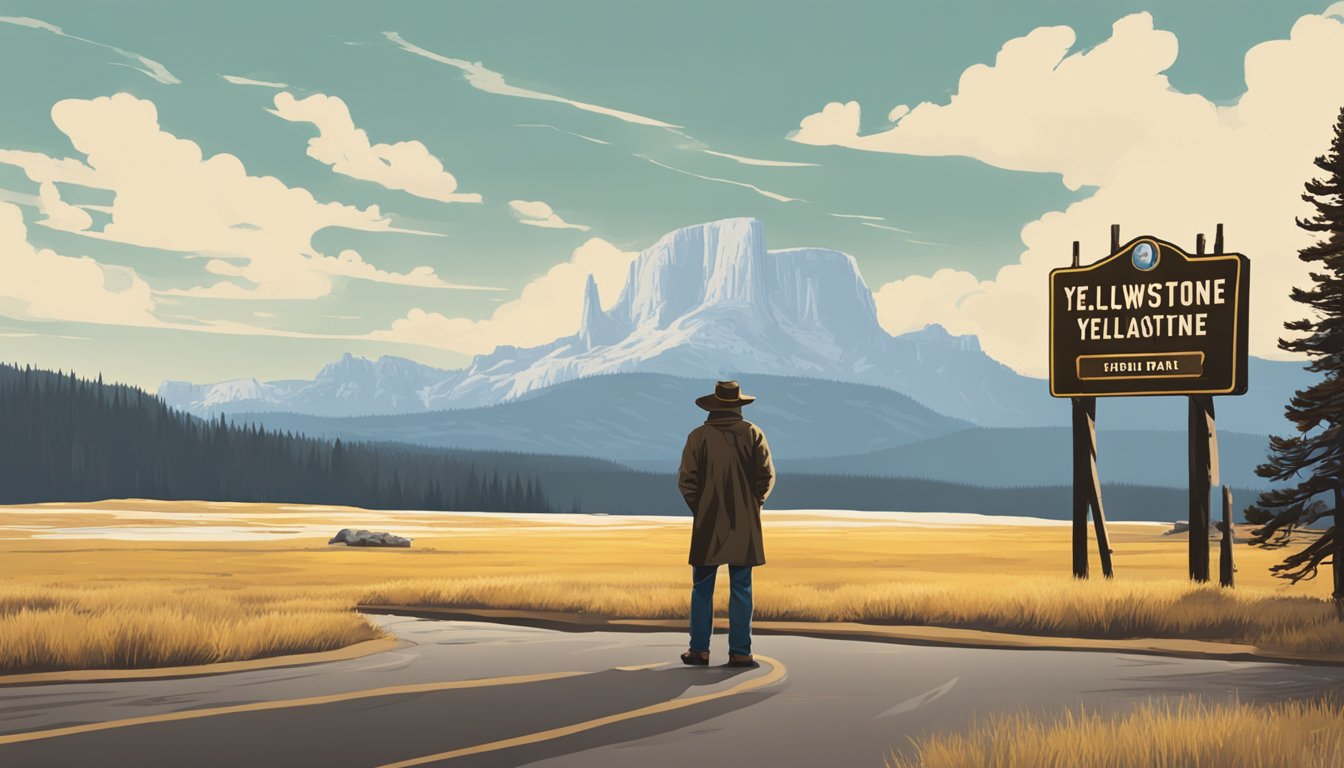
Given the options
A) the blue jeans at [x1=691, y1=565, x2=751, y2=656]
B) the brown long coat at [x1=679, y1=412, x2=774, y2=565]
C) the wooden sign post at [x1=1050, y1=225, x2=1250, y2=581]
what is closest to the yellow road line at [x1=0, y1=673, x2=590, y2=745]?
the blue jeans at [x1=691, y1=565, x2=751, y2=656]

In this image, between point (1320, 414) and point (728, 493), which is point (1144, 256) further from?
point (728, 493)

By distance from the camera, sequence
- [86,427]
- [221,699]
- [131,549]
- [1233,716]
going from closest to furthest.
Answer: [1233,716] < [221,699] < [131,549] < [86,427]

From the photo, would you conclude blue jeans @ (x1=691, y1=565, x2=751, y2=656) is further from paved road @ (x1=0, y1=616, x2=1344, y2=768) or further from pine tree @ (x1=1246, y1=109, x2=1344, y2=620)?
pine tree @ (x1=1246, y1=109, x2=1344, y2=620)

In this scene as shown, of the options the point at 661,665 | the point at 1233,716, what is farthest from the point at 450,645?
the point at 1233,716

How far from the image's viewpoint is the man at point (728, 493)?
597 inches

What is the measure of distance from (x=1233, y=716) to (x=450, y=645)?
9772 millimetres

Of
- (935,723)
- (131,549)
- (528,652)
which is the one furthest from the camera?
(131,549)

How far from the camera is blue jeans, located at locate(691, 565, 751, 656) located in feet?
50.2

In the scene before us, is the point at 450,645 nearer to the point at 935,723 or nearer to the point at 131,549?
the point at 935,723

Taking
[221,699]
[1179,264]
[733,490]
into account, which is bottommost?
[221,699]

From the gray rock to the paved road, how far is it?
43618 mm

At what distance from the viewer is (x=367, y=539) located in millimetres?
61656

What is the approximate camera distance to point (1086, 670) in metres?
16.4

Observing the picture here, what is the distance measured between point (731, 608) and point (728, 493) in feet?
3.68
